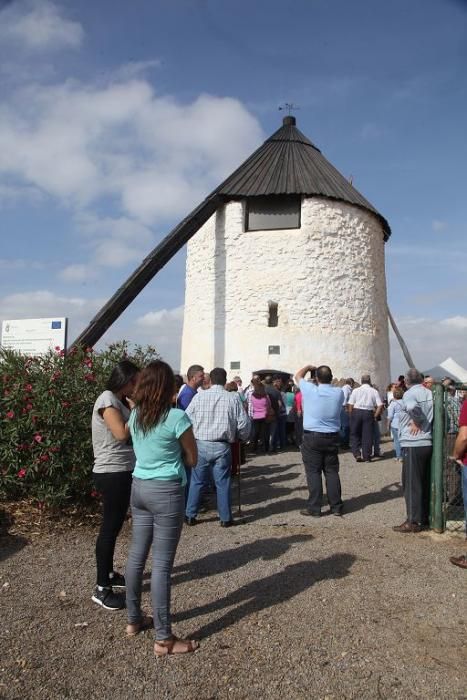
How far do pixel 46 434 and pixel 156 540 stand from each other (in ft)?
10.5

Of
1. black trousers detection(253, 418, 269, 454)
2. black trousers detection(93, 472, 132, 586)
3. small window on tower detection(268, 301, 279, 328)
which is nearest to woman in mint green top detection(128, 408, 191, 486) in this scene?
black trousers detection(93, 472, 132, 586)

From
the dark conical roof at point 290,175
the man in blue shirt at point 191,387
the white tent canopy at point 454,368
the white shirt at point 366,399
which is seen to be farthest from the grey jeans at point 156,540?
the white tent canopy at point 454,368

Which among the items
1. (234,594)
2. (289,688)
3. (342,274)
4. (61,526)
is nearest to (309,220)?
(342,274)

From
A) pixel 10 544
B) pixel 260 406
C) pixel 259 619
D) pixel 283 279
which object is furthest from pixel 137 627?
pixel 283 279

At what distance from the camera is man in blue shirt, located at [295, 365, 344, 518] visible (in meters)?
6.81

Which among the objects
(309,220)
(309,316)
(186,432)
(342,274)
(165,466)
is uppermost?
(309,220)

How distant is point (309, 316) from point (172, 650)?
48.0 ft

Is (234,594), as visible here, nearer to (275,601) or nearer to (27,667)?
(275,601)

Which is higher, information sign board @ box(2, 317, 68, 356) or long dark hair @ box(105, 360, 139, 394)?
information sign board @ box(2, 317, 68, 356)

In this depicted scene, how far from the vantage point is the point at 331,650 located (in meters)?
3.42

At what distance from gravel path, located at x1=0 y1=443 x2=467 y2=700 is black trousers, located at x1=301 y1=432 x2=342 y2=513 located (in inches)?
20.5

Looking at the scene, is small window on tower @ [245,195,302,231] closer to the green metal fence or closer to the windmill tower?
the windmill tower

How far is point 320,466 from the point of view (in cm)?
693

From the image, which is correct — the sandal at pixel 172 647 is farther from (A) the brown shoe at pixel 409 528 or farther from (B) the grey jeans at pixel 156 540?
(A) the brown shoe at pixel 409 528
